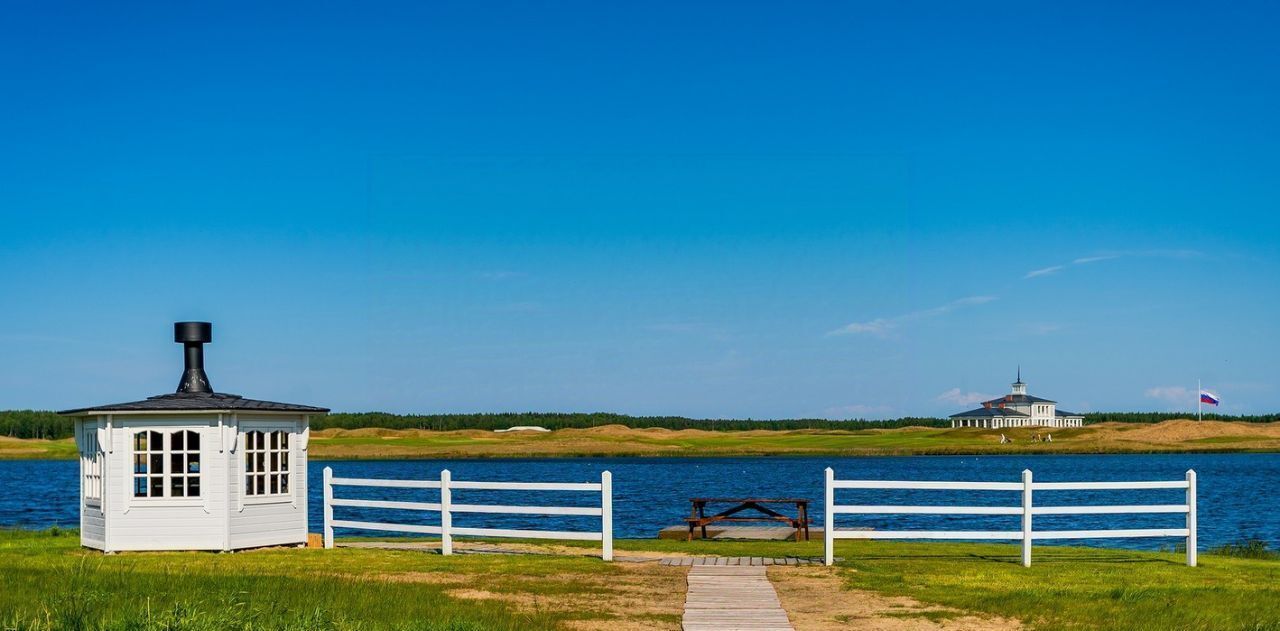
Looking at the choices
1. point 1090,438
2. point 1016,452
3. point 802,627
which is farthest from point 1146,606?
point 1090,438

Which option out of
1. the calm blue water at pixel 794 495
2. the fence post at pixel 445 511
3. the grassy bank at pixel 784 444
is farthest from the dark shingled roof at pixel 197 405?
the grassy bank at pixel 784 444

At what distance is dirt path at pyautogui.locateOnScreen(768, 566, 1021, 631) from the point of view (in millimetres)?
13023

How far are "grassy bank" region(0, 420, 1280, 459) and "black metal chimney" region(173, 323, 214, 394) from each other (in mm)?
95462

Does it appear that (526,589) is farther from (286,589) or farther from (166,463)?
(166,463)

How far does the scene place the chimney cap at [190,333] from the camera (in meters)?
22.7

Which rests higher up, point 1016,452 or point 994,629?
point 994,629

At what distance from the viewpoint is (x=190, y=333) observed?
74.6 feet

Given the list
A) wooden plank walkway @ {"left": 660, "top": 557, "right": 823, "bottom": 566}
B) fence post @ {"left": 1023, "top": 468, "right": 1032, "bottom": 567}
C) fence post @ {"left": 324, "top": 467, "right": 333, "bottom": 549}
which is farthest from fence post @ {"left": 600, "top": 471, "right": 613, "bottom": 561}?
fence post @ {"left": 1023, "top": 468, "right": 1032, "bottom": 567}

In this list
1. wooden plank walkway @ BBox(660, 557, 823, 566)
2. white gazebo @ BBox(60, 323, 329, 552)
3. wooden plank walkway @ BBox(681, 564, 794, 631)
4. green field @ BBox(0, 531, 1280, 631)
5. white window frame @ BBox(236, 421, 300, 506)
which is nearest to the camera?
green field @ BBox(0, 531, 1280, 631)

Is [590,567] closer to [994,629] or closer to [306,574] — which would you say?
[306,574]

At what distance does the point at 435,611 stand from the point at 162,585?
4.13 meters

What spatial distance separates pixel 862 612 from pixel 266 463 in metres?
12.0

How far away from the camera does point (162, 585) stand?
A: 1498 centimetres

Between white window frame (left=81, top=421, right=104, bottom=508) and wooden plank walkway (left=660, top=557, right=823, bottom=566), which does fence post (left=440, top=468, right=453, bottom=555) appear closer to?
wooden plank walkway (left=660, top=557, right=823, bottom=566)
